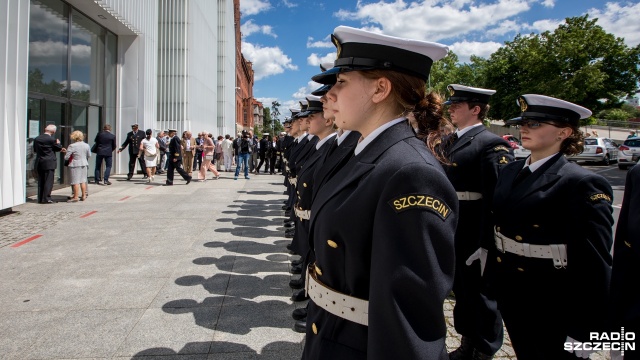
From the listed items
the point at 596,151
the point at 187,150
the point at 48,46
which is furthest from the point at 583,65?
the point at 48,46

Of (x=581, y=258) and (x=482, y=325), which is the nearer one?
(x=581, y=258)

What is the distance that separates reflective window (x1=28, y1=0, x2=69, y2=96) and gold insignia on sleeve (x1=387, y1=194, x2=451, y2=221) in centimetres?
1270

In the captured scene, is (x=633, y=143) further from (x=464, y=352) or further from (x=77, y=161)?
(x=77, y=161)

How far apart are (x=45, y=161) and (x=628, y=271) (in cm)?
1118

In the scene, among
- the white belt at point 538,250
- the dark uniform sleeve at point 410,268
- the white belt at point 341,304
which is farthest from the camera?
the white belt at point 538,250

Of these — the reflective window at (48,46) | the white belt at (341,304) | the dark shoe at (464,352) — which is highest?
the reflective window at (48,46)

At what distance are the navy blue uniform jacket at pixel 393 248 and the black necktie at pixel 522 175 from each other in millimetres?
1697

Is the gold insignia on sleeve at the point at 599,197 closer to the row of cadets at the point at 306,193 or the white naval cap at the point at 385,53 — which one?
the white naval cap at the point at 385,53

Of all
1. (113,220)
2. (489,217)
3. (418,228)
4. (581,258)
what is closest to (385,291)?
(418,228)

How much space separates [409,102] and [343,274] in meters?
0.69

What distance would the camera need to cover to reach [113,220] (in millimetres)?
8570

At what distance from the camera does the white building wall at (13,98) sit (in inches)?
330

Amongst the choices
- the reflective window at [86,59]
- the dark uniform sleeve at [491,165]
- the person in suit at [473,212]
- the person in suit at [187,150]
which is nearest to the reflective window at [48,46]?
the reflective window at [86,59]

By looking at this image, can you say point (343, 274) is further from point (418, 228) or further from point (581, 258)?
point (581, 258)
